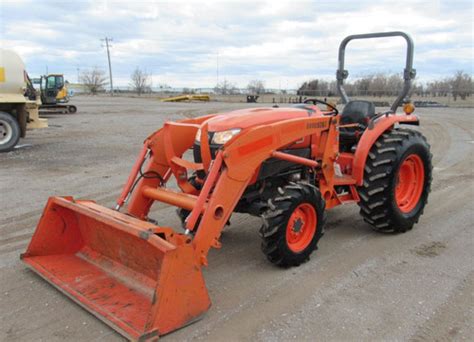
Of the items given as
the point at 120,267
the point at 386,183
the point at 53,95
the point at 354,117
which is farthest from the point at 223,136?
the point at 53,95

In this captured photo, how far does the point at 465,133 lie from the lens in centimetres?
1498

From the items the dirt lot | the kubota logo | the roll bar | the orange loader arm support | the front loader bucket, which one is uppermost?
the roll bar

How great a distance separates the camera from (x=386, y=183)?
4832 millimetres

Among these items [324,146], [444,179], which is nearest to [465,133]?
[444,179]

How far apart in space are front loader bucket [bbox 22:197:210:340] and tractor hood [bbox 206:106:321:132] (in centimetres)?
116

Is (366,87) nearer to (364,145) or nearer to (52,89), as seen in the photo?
(364,145)

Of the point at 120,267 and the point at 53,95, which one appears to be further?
the point at 53,95

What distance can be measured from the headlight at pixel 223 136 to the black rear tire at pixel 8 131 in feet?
29.7

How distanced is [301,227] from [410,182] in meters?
2.06

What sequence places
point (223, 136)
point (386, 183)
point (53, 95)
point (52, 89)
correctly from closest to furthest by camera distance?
point (223, 136), point (386, 183), point (53, 95), point (52, 89)

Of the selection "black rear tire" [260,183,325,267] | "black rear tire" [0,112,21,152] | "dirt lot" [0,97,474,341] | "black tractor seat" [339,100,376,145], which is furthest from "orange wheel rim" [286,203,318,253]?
"black rear tire" [0,112,21,152]

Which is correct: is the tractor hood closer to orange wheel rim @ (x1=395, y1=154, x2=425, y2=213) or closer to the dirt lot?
the dirt lot

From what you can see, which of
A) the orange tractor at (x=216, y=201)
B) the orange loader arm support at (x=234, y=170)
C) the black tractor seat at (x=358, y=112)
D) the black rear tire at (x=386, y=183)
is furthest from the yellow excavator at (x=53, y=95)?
the orange loader arm support at (x=234, y=170)

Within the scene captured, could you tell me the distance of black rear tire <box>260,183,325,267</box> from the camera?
383 cm
